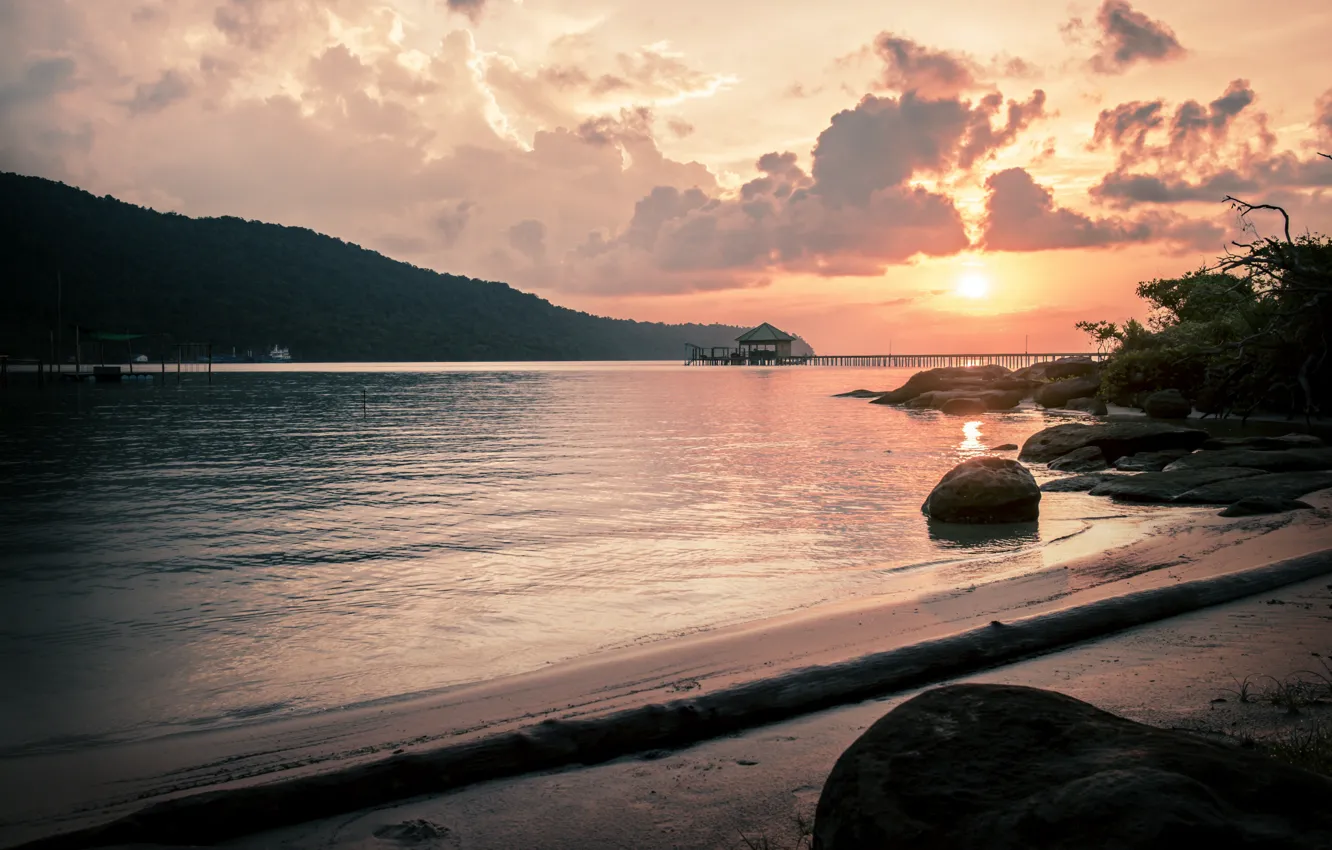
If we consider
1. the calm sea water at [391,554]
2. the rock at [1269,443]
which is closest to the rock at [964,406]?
the calm sea water at [391,554]

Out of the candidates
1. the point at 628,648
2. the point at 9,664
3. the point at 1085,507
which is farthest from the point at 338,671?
the point at 1085,507

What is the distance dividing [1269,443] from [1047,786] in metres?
21.6

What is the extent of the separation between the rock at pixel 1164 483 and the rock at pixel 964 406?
92.9 ft

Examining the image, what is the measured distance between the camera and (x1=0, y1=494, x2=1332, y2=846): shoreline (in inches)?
193

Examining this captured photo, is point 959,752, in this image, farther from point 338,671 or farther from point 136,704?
point 136,704

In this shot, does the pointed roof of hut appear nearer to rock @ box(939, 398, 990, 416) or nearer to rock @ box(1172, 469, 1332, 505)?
rock @ box(939, 398, 990, 416)

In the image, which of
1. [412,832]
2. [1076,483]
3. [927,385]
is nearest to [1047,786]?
[412,832]

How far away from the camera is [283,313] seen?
195625 mm

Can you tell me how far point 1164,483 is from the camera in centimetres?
1591

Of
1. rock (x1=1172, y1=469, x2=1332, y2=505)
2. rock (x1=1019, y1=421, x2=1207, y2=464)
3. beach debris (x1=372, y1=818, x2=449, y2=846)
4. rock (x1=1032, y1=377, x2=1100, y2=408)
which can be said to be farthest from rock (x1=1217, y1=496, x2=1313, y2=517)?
rock (x1=1032, y1=377, x2=1100, y2=408)

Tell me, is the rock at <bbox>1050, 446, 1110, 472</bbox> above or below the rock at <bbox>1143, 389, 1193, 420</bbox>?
below

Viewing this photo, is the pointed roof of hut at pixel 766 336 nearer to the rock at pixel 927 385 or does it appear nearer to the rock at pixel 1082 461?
the rock at pixel 927 385

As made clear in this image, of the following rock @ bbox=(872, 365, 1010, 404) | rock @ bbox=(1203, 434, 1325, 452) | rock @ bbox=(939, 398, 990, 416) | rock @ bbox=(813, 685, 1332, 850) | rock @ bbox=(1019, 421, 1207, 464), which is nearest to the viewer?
rock @ bbox=(813, 685, 1332, 850)

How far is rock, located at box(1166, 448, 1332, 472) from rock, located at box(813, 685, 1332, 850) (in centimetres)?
1558
